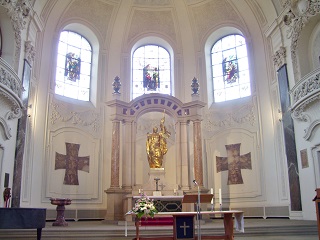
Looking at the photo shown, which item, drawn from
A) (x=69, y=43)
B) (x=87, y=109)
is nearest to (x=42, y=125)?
(x=87, y=109)

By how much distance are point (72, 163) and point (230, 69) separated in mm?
8388

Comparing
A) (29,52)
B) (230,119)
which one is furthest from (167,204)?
(29,52)

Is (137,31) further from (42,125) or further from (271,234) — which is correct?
(271,234)

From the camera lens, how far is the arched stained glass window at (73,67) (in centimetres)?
1592

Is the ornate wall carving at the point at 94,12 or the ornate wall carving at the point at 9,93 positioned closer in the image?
the ornate wall carving at the point at 9,93

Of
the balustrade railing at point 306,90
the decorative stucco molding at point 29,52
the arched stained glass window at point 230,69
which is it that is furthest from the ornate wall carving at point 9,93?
the arched stained glass window at point 230,69

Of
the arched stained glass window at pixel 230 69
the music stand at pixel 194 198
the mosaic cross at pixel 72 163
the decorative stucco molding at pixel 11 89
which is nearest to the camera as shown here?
the music stand at pixel 194 198

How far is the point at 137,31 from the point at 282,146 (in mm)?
8751

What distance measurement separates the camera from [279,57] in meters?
13.9

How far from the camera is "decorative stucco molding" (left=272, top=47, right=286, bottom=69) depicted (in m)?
13.6

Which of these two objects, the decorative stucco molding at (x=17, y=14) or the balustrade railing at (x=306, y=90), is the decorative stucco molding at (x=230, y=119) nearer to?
the balustrade railing at (x=306, y=90)

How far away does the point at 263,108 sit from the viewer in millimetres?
14852

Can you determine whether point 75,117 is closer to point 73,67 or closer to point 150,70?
point 73,67

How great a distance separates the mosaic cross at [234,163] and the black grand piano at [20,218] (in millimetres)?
9292
